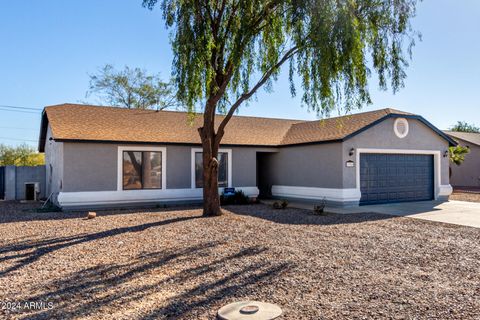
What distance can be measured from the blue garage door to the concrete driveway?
502 mm

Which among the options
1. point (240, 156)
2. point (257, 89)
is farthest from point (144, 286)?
point (240, 156)

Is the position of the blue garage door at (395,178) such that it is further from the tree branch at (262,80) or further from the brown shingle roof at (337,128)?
the tree branch at (262,80)

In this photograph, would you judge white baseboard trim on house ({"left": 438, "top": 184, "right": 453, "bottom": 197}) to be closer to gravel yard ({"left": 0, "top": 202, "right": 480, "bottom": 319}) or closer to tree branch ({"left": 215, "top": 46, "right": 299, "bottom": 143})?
gravel yard ({"left": 0, "top": 202, "right": 480, "bottom": 319})

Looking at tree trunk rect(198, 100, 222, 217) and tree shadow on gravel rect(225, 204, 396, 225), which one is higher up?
tree trunk rect(198, 100, 222, 217)

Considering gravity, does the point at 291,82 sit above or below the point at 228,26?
below

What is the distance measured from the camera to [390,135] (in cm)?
1484

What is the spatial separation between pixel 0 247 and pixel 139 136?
7.76 meters

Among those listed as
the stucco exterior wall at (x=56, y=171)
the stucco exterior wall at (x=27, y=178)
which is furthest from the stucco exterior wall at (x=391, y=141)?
the stucco exterior wall at (x=27, y=178)

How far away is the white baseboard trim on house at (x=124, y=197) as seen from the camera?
12984 mm

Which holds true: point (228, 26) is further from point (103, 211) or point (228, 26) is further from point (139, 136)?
point (103, 211)

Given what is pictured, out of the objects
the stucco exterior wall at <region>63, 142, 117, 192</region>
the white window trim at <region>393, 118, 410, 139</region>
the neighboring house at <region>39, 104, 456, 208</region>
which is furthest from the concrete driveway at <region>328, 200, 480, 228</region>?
the stucco exterior wall at <region>63, 142, 117, 192</region>

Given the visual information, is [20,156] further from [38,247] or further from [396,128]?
[396,128]

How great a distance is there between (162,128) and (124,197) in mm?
3682

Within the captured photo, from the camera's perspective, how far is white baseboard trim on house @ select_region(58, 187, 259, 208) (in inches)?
Result: 511
